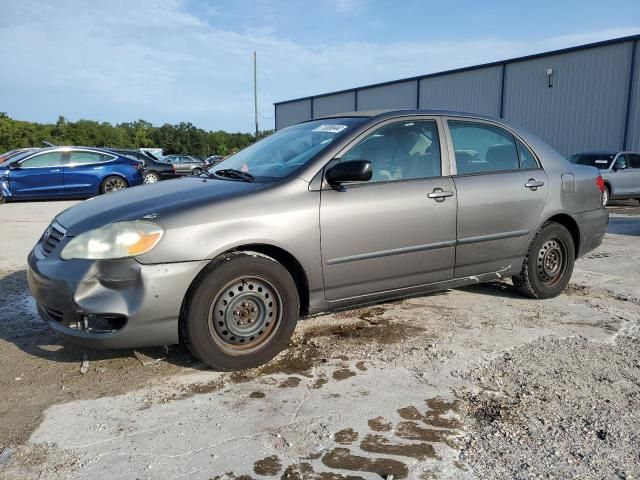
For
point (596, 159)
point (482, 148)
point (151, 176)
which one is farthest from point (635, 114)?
point (482, 148)

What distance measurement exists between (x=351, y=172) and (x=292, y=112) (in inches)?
1518

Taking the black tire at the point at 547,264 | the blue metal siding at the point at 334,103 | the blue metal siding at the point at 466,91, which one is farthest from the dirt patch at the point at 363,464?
the blue metal siding at the point at 334,103

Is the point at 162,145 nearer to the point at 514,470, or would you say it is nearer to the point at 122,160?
the point at 122,160

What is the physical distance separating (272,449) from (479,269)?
8.18 feet

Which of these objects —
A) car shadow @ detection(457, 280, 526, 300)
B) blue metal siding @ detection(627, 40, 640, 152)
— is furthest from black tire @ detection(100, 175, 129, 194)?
blue metal siding @ detection(627, 40, 640, 152)

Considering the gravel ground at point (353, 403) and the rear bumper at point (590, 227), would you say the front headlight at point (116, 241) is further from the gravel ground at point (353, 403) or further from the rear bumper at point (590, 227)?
the rear bumper at point (590, 227)

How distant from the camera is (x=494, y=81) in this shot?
24984mm

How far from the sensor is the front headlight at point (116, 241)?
3037 millimetres

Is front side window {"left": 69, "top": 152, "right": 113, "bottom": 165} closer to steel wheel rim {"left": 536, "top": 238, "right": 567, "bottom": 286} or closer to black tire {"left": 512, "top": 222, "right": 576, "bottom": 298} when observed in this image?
black tire {"left": 512, "top": 222, "right": 576, "bottom": 298}

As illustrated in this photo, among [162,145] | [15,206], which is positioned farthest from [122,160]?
[162,145]

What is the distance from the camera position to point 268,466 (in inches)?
92.5

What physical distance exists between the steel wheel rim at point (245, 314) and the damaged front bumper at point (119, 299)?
0.24 m

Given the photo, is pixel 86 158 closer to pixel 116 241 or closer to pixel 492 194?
pixel 116 241

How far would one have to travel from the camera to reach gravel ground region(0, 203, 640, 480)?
7.78 feet
